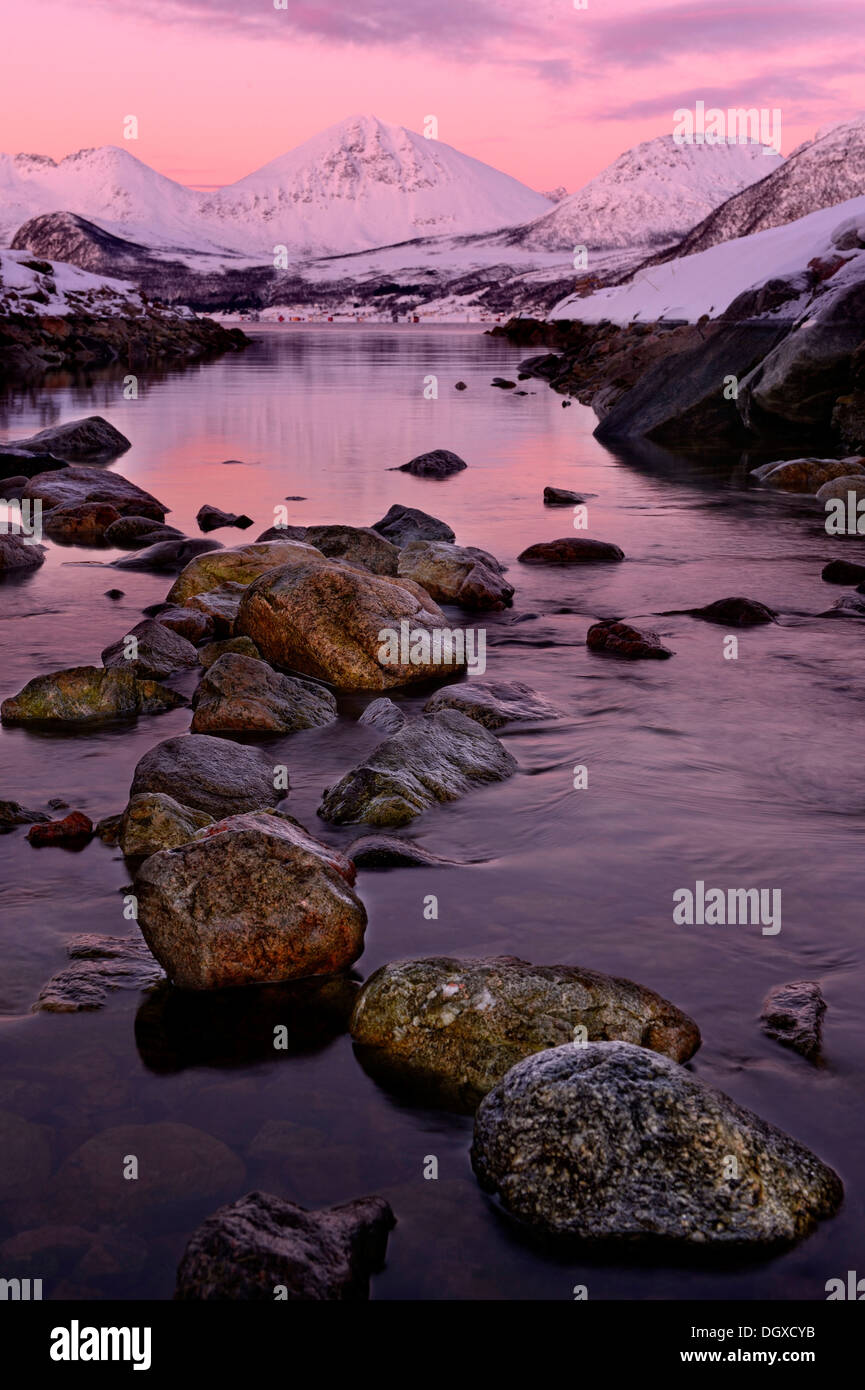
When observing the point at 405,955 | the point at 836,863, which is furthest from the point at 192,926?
the point at 836,863

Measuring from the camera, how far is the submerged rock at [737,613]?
12891 mm

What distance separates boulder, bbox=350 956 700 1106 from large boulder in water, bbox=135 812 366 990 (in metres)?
0.58

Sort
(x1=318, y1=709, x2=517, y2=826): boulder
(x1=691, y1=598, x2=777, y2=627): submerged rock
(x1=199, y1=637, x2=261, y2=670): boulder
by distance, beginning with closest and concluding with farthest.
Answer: (x1=318, y1=709, x2=517, y2=826): boulder
(x1=199, y1=637, x2=261, y2=670): boulder
(x1=691, y1=598, x2=777, y2=627): submerged rock

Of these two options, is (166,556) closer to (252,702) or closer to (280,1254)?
(252,702)

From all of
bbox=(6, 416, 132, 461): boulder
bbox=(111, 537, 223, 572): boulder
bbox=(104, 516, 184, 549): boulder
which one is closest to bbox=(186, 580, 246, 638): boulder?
bbox=(111, 537, 223, 572): boulder

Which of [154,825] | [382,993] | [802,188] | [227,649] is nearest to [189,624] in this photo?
[227,649]

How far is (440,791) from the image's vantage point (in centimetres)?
791

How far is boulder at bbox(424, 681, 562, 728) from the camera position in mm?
9438

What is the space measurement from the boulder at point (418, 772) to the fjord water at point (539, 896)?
155 mm

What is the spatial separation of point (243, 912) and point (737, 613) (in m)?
8.48

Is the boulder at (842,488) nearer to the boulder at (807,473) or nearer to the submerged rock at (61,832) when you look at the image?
the boulder at (807,473)

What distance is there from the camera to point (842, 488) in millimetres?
20375

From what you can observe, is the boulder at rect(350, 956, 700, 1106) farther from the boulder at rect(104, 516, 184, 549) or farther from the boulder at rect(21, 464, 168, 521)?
the boulder at rect(21, 464, 168, 521)
